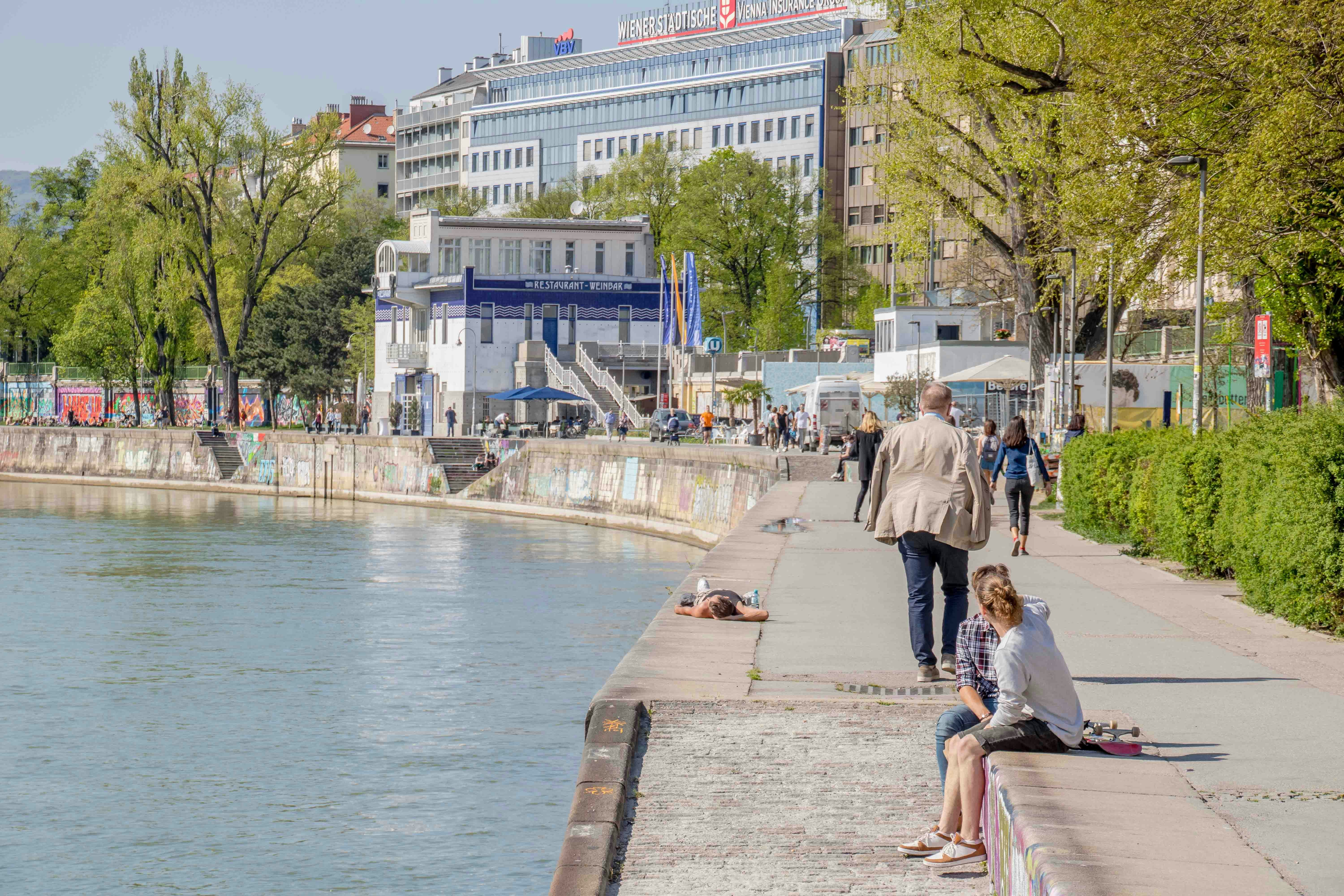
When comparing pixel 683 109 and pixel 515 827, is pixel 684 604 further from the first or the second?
pixel 683 109

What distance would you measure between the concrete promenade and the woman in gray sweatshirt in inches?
5.6

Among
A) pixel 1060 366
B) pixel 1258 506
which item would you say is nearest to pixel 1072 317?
pixel 1060 366

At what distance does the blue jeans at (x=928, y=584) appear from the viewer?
38.3 feet

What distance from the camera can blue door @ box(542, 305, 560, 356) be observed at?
3322 inches

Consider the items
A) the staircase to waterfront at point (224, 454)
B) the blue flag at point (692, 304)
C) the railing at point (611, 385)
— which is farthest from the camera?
the staircase to waterfront at point (224, 454)

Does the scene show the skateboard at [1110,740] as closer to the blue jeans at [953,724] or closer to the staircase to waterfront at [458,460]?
the blue jeans at [953,724]

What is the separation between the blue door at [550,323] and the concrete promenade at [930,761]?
68.5 metres

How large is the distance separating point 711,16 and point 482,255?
45431mm

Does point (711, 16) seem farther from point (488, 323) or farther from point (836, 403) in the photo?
point (836, 403)

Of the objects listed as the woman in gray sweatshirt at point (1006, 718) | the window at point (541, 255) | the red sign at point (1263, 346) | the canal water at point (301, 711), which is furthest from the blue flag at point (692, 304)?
the woman in gray sweatshirt at point (1006, 718)

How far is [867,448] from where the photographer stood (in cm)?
2819

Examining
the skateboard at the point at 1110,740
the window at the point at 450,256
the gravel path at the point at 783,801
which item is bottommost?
the gravel path at the point at 783,801

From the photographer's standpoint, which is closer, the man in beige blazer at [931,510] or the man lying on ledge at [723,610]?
the man in beige blazer at [931,510]

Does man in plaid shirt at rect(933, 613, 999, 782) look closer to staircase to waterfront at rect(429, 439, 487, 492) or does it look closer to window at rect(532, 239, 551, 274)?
staircase to waterfront at rect(429, 439, 487, 492)
